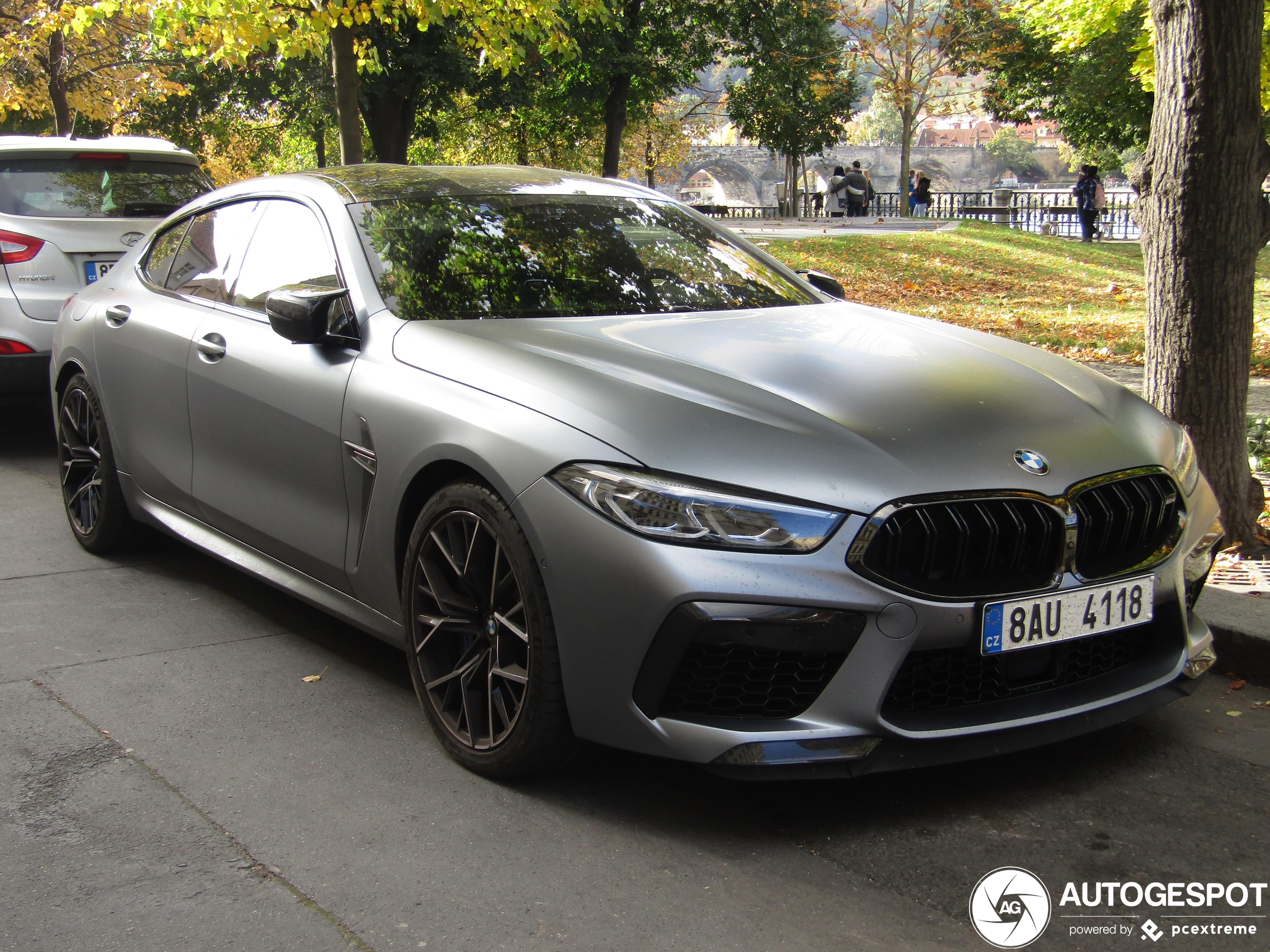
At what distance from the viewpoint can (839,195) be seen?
3734cm

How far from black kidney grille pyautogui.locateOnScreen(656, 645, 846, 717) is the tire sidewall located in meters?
0.34

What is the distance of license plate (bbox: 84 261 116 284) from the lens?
24.9 feet

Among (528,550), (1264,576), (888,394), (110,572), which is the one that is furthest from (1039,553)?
(110,572)

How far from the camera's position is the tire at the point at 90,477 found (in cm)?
525

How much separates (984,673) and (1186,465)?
960 millimetres

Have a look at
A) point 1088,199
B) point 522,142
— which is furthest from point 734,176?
point 1088,199

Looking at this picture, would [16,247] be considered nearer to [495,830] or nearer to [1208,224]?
[495,830]

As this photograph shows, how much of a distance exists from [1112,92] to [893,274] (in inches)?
970

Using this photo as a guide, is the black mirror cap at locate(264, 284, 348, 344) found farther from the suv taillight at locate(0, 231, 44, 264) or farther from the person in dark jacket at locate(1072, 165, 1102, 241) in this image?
the person in dark jacket at locate(1072, 165, 1102, 241)

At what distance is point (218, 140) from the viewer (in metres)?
40.1

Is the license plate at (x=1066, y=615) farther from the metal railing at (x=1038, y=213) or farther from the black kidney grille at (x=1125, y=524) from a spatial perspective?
the metal railing at (x=1038, y=213)

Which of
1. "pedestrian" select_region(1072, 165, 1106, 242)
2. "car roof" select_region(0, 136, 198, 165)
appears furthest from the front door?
"pedestrian" select_region(1072, 165, 1106, 242)

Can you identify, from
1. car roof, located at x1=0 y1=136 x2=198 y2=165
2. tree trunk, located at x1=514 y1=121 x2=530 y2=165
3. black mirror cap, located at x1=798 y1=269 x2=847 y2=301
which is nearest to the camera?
black mirror cap, located at x1=798 y1=269 x2=847 y2=301

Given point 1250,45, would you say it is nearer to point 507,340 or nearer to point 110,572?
point 507,340
